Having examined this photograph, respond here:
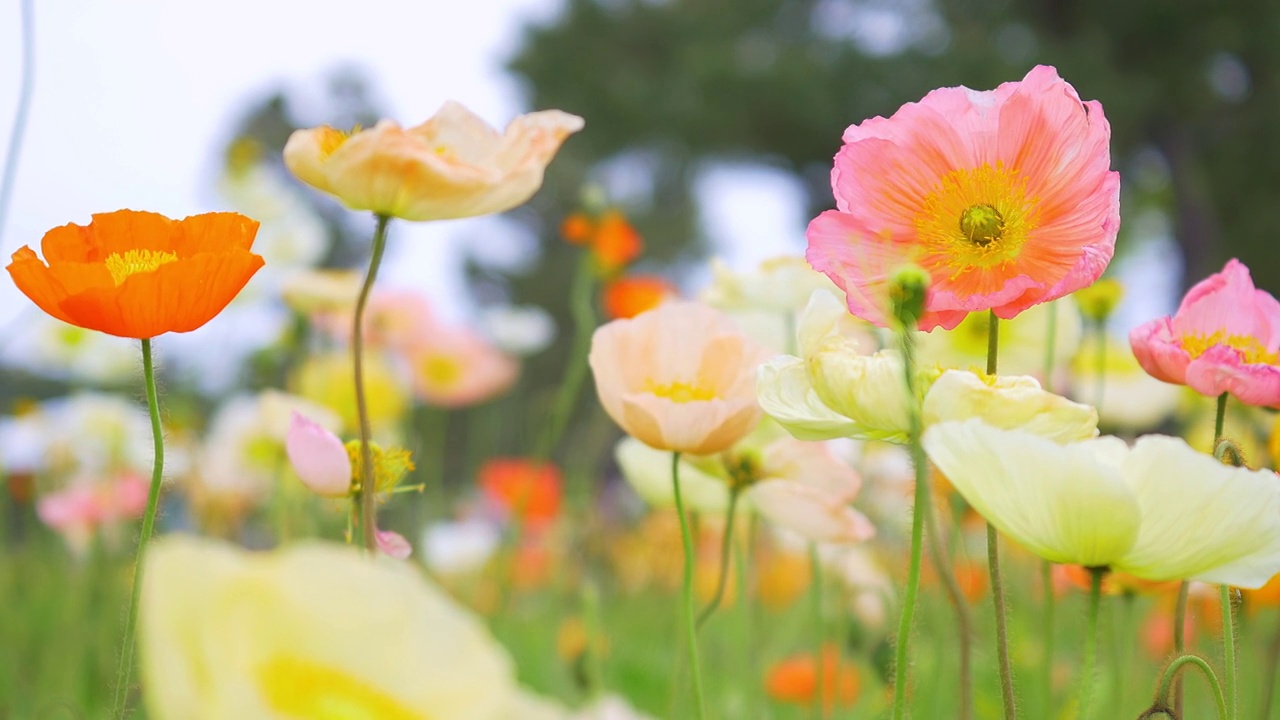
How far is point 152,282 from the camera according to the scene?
430 millimetres

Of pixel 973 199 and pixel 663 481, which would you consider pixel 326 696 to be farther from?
pixel 663 481

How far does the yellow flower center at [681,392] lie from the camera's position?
0.56 metres

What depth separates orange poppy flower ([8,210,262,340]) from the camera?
17.0 inches

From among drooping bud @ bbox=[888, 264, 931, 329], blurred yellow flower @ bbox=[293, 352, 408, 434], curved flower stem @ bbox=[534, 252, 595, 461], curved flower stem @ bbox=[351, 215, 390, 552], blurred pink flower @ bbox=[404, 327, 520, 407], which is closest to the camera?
drooping bud @ bbox=[888, 264, 931, 329]

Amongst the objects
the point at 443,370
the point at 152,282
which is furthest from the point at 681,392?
the point at 443,370

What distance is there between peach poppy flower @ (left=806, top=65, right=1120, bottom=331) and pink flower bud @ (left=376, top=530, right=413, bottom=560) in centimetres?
23

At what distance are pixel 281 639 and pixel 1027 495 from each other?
260 mm

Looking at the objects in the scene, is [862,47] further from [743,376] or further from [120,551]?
[743,376]

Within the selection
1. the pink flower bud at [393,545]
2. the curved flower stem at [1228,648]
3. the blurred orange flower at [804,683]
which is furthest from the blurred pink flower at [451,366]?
the curved flower stem at [1228,648]

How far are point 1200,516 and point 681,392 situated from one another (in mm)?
253

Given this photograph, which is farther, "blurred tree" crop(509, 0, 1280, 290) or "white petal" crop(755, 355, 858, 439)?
"blurred tree" crop(509, 0, 1280, 290)

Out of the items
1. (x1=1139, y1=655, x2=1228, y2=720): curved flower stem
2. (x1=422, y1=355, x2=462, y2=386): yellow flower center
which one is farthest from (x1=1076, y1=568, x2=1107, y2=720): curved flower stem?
(x1=422, y1=355, x2=462, y2=386): yellow flower center

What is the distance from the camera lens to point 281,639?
23 cm

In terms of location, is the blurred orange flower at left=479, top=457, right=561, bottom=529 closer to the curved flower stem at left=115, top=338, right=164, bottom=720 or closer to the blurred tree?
the curved flower stem at left=115, top=338, right=164, bottom=720
